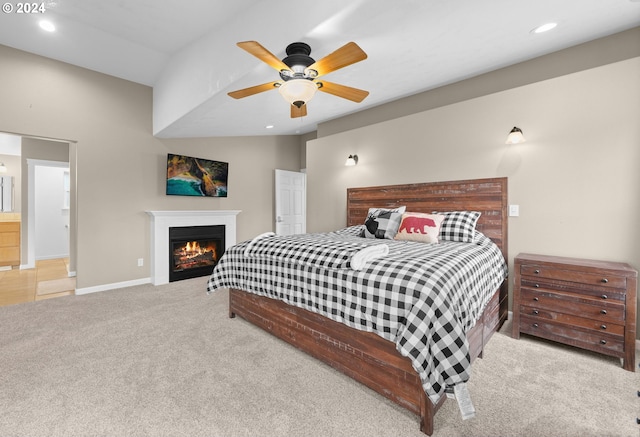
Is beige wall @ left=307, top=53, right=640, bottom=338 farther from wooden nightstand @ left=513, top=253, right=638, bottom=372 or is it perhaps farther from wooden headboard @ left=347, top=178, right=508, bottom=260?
wooden nightstand @ left=513, top=253, right=638, bottom=372

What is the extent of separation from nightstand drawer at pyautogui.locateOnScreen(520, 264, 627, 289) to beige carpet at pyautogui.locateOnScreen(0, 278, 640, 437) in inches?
23.4

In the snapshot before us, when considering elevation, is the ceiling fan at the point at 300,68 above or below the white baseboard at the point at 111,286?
above

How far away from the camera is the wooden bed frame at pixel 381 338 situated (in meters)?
1.60

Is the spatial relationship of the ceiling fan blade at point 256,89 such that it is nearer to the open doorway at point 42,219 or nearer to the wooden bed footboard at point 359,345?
the wooden bed footboard at point 359,345

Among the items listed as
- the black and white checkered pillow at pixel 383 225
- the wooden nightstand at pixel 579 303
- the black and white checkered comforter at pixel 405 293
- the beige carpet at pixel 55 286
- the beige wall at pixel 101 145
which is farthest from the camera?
the beige carpet at pixel 55 286

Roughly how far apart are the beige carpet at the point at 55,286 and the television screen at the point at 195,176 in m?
2.00

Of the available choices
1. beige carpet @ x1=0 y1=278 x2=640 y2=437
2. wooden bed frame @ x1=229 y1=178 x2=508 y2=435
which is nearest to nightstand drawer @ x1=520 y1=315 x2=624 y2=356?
beige carpet @ x1=0 y1=278 x2=640 y2=437

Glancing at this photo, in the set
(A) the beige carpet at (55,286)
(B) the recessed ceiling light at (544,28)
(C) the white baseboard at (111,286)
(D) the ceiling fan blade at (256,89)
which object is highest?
(B) the recessed ceiling light at (544,28)

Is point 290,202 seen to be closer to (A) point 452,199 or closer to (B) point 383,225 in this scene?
(B) point 383,225

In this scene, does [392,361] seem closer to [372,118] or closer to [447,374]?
[447,374]

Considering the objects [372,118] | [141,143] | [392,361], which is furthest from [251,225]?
[392,361]

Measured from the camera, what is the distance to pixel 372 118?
14.4 ft

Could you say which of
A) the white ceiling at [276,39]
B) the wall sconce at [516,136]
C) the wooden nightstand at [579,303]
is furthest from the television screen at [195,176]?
the wooden nightstand at [579,303]

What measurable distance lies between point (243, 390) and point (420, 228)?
217 centimetres
